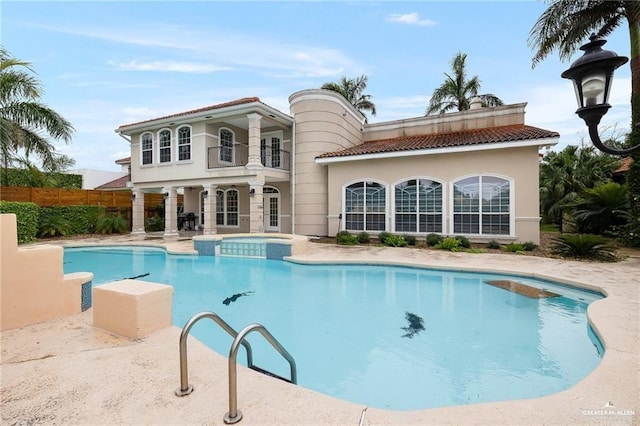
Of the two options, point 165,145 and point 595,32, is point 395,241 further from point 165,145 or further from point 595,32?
point 165,145

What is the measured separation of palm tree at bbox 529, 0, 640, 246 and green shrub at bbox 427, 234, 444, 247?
7369 mm

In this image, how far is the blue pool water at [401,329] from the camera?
411cm

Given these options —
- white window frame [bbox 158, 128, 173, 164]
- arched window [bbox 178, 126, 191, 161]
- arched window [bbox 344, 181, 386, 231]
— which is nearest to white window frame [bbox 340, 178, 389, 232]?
arched window [bbox 344, 181, 386, 231]

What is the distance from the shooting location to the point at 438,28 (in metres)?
11.1

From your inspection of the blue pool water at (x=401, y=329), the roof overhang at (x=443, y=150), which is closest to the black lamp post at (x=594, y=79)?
the blue pool water at (x=401, y=329)

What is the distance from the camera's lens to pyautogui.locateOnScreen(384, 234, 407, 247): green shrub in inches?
551

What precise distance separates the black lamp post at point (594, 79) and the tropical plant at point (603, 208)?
13966 mm

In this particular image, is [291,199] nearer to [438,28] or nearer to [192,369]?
[438,28]

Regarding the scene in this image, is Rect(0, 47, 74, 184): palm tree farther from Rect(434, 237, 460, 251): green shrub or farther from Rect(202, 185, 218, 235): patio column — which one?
Rect(434, 237, 460, 251): green shrub

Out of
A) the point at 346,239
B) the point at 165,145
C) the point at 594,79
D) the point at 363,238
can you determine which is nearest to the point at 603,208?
the point at 363,238

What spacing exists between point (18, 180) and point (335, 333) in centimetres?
2619

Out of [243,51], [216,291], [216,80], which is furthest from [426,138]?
[216,291]

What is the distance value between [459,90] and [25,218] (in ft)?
96.9

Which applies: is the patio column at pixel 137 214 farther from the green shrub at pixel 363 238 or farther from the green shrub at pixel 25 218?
the green shrub at pixel 363 238
